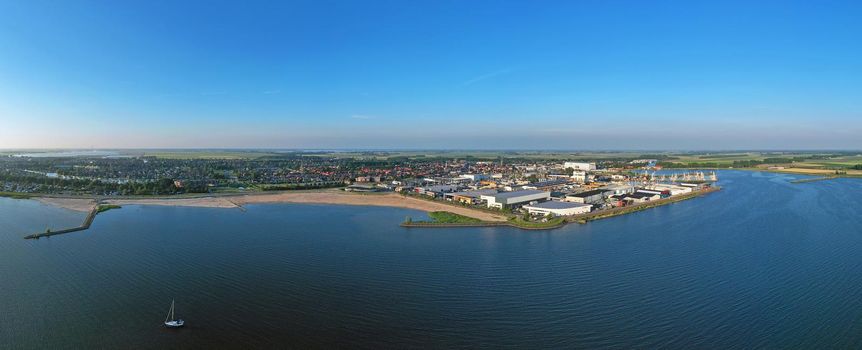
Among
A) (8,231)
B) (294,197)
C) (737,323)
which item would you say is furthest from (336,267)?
(294,197)

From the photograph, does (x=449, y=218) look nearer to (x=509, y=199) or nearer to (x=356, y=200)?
(x=509, y=199)

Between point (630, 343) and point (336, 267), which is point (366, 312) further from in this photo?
point (630, 343)

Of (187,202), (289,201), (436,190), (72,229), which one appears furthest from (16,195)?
(436,190)

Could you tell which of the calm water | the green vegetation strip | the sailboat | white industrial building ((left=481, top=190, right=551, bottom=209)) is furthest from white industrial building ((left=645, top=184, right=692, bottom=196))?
the green vegetation strip

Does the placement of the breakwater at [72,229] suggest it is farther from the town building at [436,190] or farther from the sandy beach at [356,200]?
the town building at [436,190]

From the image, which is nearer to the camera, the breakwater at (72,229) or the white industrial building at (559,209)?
the breakwater at (72,229)

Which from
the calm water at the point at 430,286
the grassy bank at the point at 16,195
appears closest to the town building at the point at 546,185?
the calm water at the point at 430,286

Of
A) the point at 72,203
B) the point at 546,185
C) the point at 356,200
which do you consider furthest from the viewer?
the point at 546,185

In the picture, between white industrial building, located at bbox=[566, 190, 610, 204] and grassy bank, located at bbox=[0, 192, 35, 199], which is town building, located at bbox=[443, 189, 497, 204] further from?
grassy bank, located at bbox=[0, 192, 35, 199]
